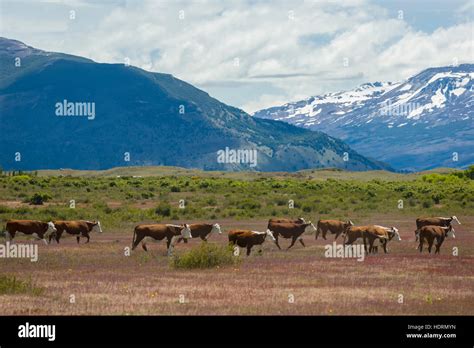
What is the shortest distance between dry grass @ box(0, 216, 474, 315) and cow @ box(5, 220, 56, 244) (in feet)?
7.27

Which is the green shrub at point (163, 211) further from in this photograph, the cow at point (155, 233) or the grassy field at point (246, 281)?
the cow at point (155, 233)

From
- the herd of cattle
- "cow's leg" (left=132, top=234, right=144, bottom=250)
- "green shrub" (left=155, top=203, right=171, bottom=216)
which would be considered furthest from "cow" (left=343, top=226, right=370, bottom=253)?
"green shrub" (left=155, top=203, right=171, bottom=216)

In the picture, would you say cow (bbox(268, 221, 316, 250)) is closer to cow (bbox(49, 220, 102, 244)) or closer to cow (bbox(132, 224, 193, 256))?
cow (bbox(132, 224, 193, 256))

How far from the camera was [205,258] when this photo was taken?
30453 mm

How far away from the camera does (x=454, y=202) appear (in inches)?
3029

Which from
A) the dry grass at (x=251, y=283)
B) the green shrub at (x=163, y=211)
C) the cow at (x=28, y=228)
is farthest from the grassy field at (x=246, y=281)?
the green shrub at (x=163, y=211)

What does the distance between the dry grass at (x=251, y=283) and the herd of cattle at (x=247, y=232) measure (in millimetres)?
628

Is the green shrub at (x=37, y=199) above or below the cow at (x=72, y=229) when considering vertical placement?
above

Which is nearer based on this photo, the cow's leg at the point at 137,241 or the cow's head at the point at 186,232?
the cow's leg at the point at 137,241

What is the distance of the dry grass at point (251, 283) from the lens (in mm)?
21656

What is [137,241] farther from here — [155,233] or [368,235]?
[368,235]
